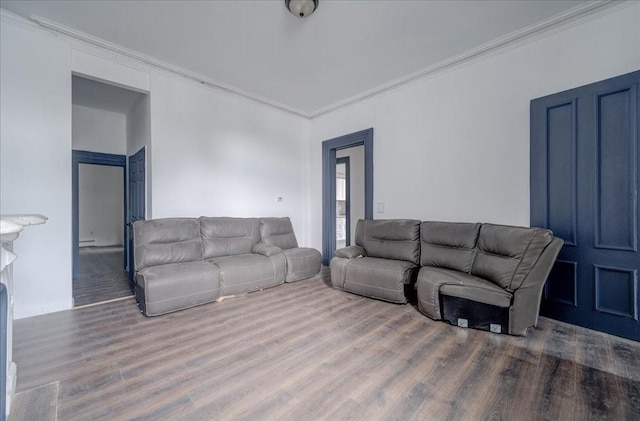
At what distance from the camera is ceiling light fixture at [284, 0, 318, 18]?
7.72 feet

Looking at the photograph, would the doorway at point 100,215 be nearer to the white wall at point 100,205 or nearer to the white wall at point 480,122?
the white wall at point 100,205

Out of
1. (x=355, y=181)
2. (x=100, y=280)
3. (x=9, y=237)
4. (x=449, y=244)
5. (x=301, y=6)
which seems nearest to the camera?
(x=9, y=237)

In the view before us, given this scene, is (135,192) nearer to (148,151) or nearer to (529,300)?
(148,151)

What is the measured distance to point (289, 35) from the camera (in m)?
2.88

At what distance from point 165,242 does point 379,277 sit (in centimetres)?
269

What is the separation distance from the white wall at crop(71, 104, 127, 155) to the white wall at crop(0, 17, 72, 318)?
2.02 metres

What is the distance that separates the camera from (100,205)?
7.87 meters

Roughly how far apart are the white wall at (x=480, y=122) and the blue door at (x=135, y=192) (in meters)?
3.56

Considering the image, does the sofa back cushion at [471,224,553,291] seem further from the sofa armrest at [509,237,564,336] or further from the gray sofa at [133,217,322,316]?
the gray sofa at [133,217,322,316]

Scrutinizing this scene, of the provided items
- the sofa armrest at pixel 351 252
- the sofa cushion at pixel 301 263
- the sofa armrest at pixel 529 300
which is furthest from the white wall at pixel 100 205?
the sofa armrest at pixel 529 300

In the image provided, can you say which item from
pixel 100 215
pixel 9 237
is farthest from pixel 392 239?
pixel 100 215

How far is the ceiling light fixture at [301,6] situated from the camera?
7.72ft

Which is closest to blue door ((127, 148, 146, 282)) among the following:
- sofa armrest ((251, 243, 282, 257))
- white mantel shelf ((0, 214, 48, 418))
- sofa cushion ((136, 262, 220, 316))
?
sofa cushion ((136, 262, 220, 316))

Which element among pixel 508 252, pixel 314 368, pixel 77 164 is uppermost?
Result: pixel 77 164
